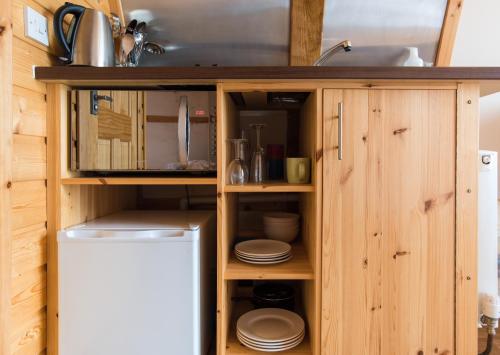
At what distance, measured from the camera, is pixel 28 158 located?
0.98m

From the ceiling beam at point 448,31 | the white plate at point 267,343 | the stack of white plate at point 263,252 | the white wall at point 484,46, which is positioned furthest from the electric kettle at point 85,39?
the white wall at point 484,46

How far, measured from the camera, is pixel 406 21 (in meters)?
1.46

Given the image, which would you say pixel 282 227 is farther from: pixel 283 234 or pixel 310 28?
pixel 310 28

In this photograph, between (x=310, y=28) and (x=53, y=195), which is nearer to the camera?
(x=53, y=195)

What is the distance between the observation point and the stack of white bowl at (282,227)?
1.43 meters

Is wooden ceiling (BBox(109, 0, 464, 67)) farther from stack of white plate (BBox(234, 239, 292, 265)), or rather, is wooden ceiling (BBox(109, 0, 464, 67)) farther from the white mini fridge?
the white mini fridge

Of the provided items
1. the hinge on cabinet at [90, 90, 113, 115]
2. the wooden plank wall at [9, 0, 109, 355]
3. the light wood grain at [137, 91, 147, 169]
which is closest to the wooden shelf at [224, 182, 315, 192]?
the light wood grain at [137, 91, 147, 169]

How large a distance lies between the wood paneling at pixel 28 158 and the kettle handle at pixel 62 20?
0.33 metres

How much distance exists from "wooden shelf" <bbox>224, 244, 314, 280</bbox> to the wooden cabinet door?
0.17 m

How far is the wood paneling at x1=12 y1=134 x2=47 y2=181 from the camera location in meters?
0.93

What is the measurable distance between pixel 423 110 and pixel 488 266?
2.63ft

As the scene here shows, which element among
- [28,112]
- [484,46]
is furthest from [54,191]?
[484,46]

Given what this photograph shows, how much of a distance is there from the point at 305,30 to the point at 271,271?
111 centimetres

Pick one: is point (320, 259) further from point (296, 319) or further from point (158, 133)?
point (158, 133)
